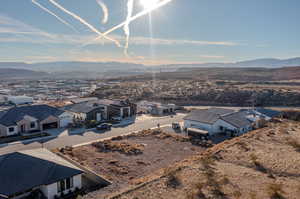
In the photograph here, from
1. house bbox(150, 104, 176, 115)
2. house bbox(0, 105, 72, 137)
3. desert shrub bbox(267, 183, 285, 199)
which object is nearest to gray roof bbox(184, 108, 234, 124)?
house bbox(150, 104, 176, 115)

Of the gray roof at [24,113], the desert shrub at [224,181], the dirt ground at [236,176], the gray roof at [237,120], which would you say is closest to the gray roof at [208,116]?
the gray roof at [237,120]

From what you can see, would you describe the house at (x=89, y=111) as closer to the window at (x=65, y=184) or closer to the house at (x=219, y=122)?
the house at (x=219, y=122)

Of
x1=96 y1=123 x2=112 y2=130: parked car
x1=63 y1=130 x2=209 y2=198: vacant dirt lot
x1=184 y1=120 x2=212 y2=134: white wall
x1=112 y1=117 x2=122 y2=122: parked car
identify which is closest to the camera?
x1=63 y1=130 x2=209 y2=198: vacant dirt lot

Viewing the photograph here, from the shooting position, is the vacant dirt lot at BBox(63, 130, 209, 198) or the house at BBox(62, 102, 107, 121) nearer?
the vacant dirt lot at BBox(63, 130, 209, 198)

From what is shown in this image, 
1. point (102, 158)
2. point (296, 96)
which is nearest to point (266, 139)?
point (102, 158)

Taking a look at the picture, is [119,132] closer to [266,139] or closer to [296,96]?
[266,139]

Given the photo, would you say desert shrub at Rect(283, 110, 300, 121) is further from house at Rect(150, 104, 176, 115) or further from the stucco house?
the stucco house

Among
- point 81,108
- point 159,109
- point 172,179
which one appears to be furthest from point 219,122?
point 81,108
